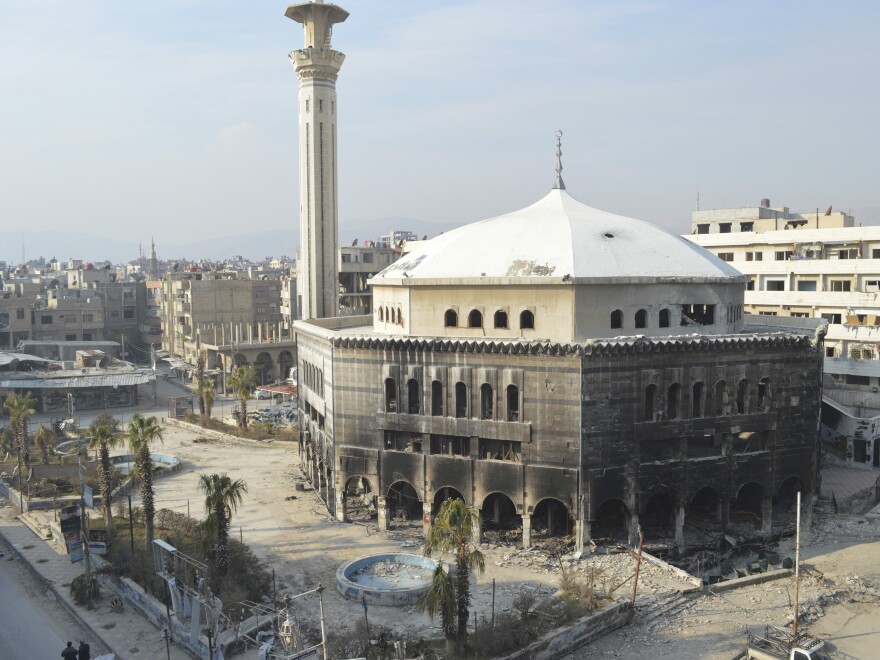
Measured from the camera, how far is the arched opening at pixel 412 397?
36375mm

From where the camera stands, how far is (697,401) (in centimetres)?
3547

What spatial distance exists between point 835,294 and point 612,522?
28.7m

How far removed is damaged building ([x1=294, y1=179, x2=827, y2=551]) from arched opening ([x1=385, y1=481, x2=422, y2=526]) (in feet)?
0.37

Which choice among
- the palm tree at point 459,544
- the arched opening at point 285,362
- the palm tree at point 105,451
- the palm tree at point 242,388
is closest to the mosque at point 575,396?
the palm tree at point 105,451

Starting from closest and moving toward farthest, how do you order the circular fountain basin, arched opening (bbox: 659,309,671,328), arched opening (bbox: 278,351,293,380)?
1. the circular fountain basin
2. arched opening (bbox: 659,309,671,328)
3. arched opening (bbox: 278,351,293,380)

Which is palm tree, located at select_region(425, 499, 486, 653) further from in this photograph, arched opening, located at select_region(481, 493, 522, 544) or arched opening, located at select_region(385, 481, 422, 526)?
arched opening, located at select_region(385, 481, 422, 526)

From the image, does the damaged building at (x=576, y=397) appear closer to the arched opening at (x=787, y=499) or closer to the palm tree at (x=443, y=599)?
the arched opening at (x=787, y=499)

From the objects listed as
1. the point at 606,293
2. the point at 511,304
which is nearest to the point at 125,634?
the point at 511,304

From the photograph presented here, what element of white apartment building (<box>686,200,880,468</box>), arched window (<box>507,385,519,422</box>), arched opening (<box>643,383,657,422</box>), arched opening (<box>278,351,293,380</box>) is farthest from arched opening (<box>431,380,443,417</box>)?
arched opening (<box>278,351,293,380</box>)

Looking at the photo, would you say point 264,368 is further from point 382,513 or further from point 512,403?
point 512,403

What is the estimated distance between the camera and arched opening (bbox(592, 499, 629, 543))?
35219 mm

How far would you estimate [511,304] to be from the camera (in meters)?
36.4

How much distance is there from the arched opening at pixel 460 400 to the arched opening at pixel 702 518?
36.4ft

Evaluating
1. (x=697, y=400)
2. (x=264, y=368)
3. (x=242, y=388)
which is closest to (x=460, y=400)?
(x=697, y=400)
